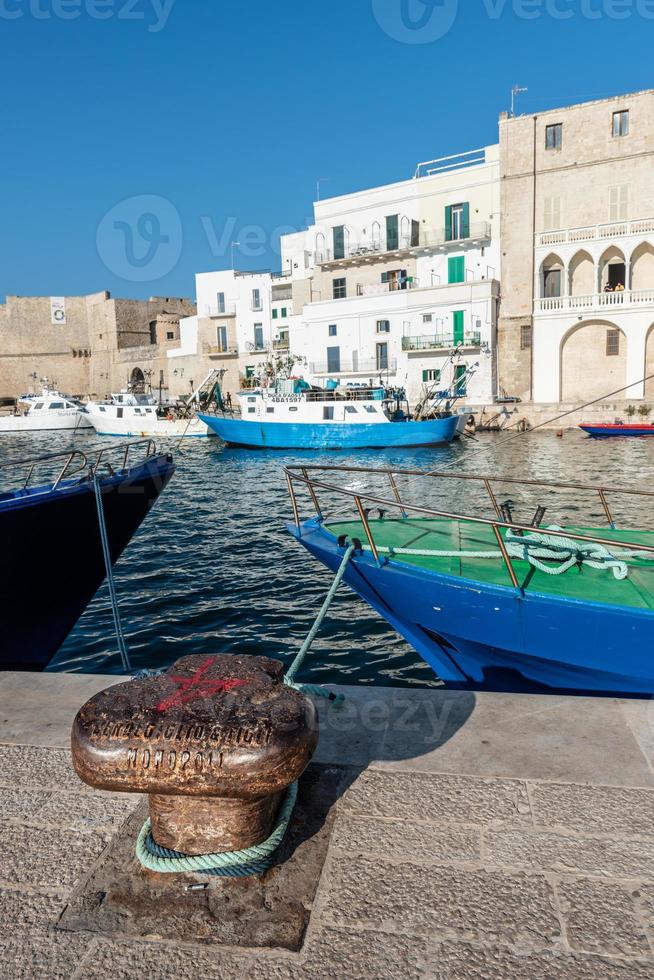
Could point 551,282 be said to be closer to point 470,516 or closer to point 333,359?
point 333,359

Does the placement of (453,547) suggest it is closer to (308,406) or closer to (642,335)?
(308,406)

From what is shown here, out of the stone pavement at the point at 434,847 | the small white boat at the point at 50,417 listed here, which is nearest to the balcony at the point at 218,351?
the small white boat at the point at 50,417

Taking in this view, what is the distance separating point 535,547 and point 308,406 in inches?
1058

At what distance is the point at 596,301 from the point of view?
1441 inches

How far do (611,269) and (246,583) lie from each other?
34.6 metres

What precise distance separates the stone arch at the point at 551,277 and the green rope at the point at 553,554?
3549 centimetres

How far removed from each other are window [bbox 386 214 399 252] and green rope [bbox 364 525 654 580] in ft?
129

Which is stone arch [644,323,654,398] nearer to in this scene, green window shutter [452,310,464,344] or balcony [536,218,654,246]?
balcony [536,218,654,246]

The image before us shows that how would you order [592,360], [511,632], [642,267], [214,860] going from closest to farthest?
[214,860], [511,632], [642,267], [592,360]

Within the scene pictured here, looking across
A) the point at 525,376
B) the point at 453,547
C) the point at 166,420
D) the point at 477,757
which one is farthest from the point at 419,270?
the point at 477,757

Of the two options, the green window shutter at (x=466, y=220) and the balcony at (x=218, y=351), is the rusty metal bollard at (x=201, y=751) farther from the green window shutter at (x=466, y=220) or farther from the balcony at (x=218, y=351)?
the balcony at (x=218, y=351)

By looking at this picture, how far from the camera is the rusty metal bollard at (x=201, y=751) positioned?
8.02 feet

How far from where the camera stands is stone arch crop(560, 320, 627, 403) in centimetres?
3753

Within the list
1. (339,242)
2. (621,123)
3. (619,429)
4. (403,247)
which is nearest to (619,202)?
(621,123)
